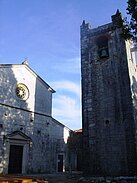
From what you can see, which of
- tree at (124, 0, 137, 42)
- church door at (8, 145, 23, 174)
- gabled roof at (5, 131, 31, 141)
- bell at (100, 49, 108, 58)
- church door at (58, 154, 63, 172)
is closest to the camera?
tree at (124, 0, 137, 42)

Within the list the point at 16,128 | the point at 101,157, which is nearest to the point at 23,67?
the point at 16,128

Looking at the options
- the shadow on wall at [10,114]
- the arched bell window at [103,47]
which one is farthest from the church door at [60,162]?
the arched bell window at [103,47]

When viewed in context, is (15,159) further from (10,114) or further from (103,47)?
(103,47)

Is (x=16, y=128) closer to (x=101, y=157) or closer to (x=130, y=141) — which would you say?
(x=101, y=157)

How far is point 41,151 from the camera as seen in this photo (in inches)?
834

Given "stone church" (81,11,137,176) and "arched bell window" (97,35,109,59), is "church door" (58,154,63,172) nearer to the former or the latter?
"stone church" (81,11,137,176)

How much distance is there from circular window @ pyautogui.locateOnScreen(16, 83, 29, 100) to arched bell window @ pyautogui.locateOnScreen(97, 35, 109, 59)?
7.87 metres

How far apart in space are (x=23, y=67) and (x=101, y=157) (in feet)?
36.8

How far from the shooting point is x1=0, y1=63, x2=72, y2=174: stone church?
19141 millimetres

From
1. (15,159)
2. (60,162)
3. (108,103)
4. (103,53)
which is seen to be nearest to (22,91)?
(15,159)

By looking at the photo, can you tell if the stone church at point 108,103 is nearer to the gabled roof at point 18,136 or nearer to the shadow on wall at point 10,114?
the gabled roof at point 18,136

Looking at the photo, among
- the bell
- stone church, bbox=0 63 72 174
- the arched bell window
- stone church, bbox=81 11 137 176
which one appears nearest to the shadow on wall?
stone church, bbox=0 63 72 174

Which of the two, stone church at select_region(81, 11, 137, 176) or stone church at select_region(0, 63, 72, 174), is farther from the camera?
stone church at select_region(0, 63, 72, 174)

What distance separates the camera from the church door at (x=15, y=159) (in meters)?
18.9
